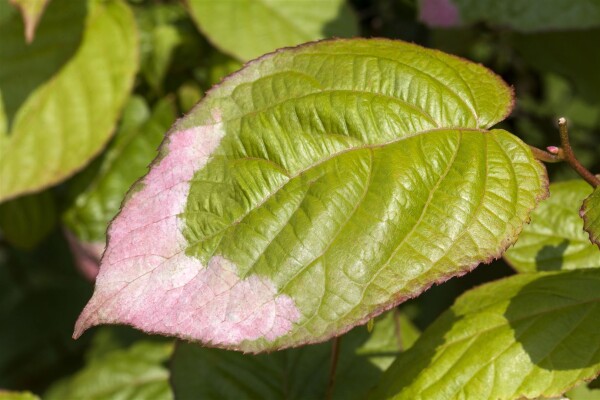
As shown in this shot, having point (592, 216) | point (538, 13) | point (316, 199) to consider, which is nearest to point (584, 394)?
point (592, 216)

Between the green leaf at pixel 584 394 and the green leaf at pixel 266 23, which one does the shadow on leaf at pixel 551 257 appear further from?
the green leaf at pixel 266 23

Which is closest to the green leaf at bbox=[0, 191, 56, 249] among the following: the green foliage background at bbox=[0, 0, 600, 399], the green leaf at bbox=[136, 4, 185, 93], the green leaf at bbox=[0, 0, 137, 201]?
the green foliage background at bbox=[0, 0, 600, 399]

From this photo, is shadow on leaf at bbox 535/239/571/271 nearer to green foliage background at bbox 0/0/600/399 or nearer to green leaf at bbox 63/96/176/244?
green foliage background at bbox 0/0/600/399

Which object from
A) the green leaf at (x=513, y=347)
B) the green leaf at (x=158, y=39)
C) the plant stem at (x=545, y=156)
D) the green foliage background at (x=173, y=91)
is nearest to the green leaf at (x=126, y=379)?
the green foliage background at (x=173, y=91)

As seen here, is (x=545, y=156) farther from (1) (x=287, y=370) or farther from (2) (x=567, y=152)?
(1) (x=287, y=370)

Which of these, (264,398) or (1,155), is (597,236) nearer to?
(264,398)

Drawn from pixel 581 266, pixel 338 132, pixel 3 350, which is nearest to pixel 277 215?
pixel 338 132
